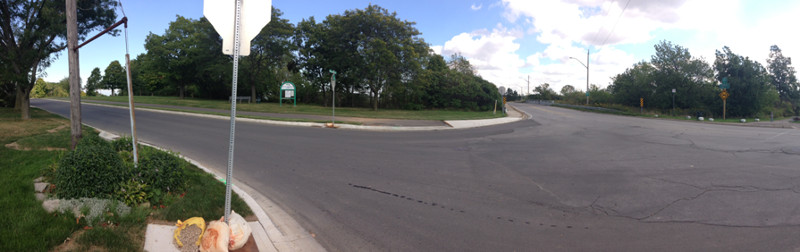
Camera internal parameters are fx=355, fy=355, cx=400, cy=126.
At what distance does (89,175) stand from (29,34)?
16.2 metres

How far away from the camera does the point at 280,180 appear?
6379mm

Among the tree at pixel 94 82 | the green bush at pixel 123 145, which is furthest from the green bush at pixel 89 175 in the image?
the tree at pixel 94 82

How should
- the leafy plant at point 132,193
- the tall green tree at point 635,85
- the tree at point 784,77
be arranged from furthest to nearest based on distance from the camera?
the tree at point 784,77, the tall green tree at point 635,85, the leafy plant at point 132,193

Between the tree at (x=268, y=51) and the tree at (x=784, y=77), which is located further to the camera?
the tree at (x=784, y=77)

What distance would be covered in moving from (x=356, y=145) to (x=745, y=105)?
154ft

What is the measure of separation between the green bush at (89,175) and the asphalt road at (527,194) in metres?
1.96

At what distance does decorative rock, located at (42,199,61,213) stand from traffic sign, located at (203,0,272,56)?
261cm

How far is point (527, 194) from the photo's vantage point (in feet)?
18.5

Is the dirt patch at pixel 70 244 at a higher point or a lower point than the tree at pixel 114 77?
lower

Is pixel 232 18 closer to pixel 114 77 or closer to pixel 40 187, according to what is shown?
pixel 40 187

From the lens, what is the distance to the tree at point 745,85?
3709cm

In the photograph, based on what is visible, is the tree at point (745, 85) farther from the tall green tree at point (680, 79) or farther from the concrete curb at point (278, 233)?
the concrete curb at point (278, 233)

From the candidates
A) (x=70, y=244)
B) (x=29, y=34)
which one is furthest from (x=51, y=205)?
(x=29, y=34)

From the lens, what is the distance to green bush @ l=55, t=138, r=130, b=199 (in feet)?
12.8
